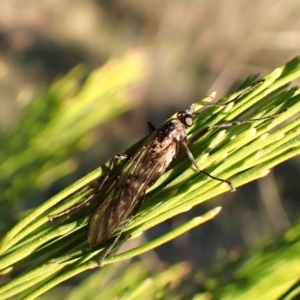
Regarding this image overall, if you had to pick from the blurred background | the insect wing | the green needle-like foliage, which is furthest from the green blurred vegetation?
the blurred background

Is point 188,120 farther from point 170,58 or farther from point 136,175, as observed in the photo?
point 170,58

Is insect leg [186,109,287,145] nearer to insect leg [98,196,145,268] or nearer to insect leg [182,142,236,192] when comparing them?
insect leg [182,142,236,192]

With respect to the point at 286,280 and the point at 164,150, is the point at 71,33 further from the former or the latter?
the point at 286,280

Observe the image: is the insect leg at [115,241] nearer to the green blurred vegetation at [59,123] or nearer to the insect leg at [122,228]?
the insect leg at [122,228]

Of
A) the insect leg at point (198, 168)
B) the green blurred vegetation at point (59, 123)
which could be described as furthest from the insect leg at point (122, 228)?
the green blurred vegetation at point (59, 123)

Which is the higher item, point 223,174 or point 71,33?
point 71,33

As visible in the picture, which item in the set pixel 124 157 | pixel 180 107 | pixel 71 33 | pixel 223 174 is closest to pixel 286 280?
pixel 223 174
